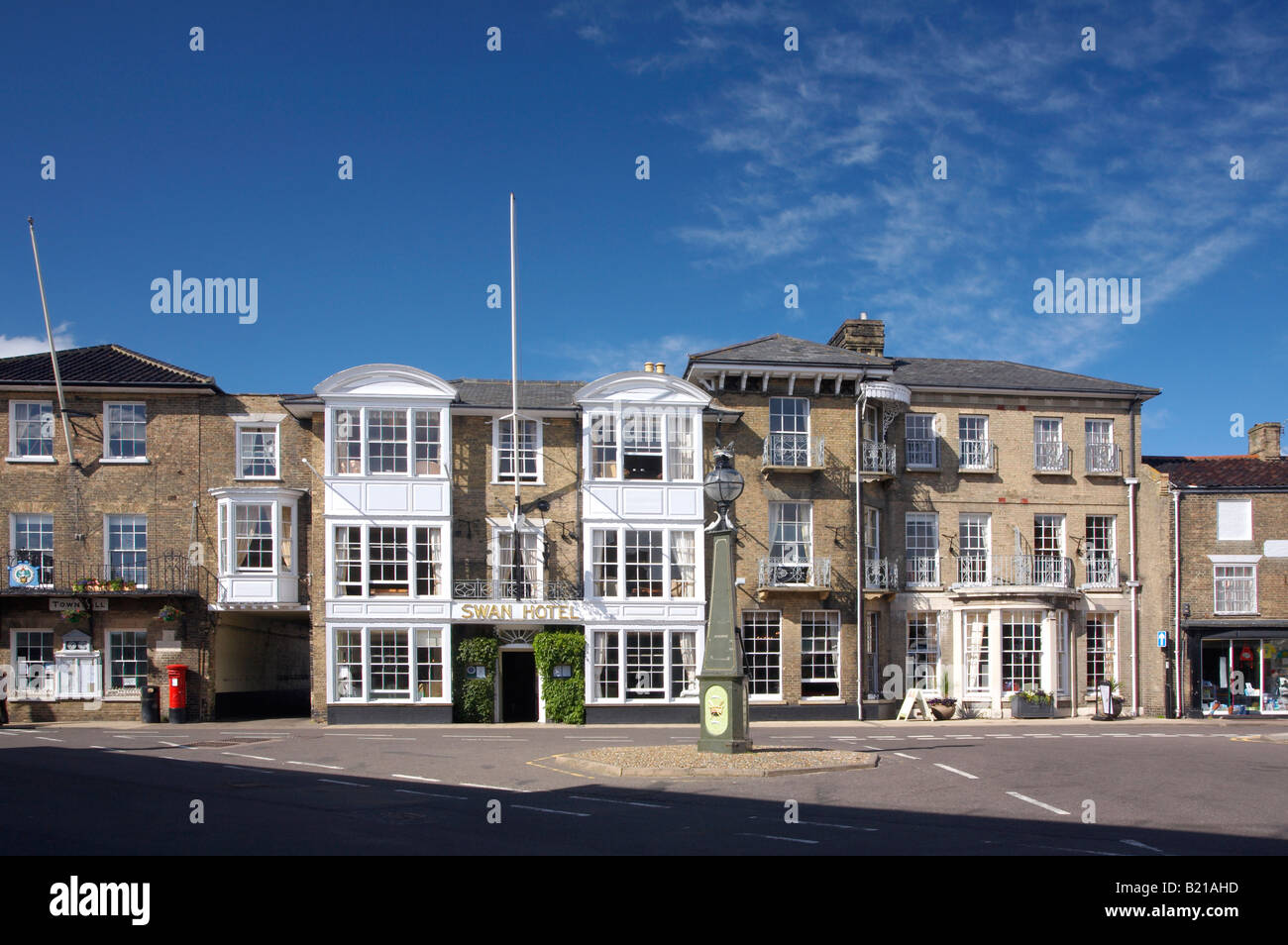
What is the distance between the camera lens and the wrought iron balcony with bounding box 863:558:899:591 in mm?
31516

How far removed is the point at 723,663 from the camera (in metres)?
17.5

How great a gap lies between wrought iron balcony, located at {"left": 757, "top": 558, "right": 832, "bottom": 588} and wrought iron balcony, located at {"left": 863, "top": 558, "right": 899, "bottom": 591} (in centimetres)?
116

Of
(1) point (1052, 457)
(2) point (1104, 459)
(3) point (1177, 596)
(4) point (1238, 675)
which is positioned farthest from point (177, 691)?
(4) point (1238, 675)

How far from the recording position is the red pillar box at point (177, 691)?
28828mm

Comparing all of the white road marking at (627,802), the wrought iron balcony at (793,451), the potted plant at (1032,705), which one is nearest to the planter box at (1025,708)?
the potted plant at (1032,705)

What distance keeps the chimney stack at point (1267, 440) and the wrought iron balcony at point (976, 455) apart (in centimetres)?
924

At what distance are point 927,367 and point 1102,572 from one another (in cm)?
819

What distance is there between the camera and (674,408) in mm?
30453

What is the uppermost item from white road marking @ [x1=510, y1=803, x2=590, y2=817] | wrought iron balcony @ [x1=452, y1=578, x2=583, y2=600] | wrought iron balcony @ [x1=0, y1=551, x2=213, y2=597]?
wrought iron balcony @ [x1=0, y1=551, x2=213, y2=597]

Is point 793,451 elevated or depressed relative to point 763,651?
elevated

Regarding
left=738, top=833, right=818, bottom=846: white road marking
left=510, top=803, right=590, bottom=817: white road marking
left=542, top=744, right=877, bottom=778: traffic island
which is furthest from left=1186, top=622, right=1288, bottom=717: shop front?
left=510, top=803, right=590, bottom=817: white road marking

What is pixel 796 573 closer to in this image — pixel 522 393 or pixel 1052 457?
pixel 1052 457

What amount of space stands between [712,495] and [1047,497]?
62.6ft

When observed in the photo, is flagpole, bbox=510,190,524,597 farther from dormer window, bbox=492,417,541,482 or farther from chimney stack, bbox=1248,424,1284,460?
chimney stack, bbox=1248,424,1284,460
